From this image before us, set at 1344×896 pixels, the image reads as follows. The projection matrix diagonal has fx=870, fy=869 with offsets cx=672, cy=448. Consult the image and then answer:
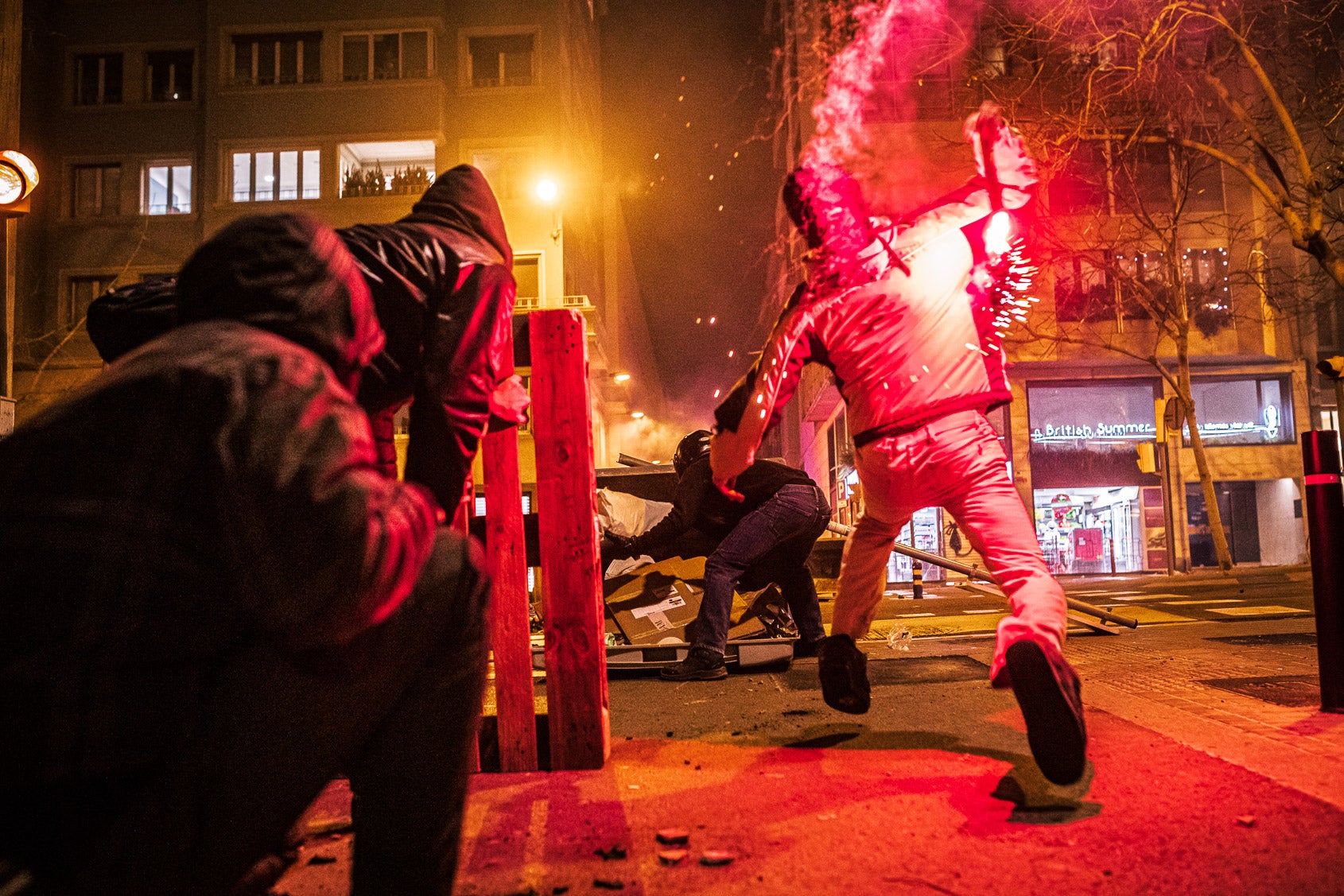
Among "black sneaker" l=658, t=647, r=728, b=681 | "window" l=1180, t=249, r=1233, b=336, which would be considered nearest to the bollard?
"black sneaker" l=658, t=647, r=728, b=681

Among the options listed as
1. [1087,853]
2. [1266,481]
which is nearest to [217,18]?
[1087,853]

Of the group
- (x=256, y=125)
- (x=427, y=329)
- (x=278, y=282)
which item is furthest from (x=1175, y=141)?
(x=256, y=125)

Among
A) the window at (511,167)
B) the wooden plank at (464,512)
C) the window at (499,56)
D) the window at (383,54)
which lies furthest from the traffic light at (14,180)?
the window at (499,56)

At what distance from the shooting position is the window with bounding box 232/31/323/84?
26.9 metres

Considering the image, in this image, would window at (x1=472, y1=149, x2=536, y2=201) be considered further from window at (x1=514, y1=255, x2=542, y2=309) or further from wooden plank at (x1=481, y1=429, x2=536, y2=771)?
wooden plank at (x1=481, y1=429, x2=536, y2=771)

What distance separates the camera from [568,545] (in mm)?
Answer: 3234

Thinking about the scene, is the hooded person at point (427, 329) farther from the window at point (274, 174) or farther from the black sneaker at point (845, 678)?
the window at point (274, 174)

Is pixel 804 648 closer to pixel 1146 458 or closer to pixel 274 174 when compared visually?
pixel 1146 458

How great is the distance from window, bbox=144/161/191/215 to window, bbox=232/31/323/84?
3.35m

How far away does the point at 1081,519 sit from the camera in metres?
26.8

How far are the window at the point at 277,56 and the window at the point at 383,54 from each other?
0.92 m

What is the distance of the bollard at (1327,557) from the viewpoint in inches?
137

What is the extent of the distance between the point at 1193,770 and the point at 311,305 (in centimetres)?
286

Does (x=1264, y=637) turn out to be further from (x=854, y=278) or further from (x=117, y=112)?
(x=117, y=112)
